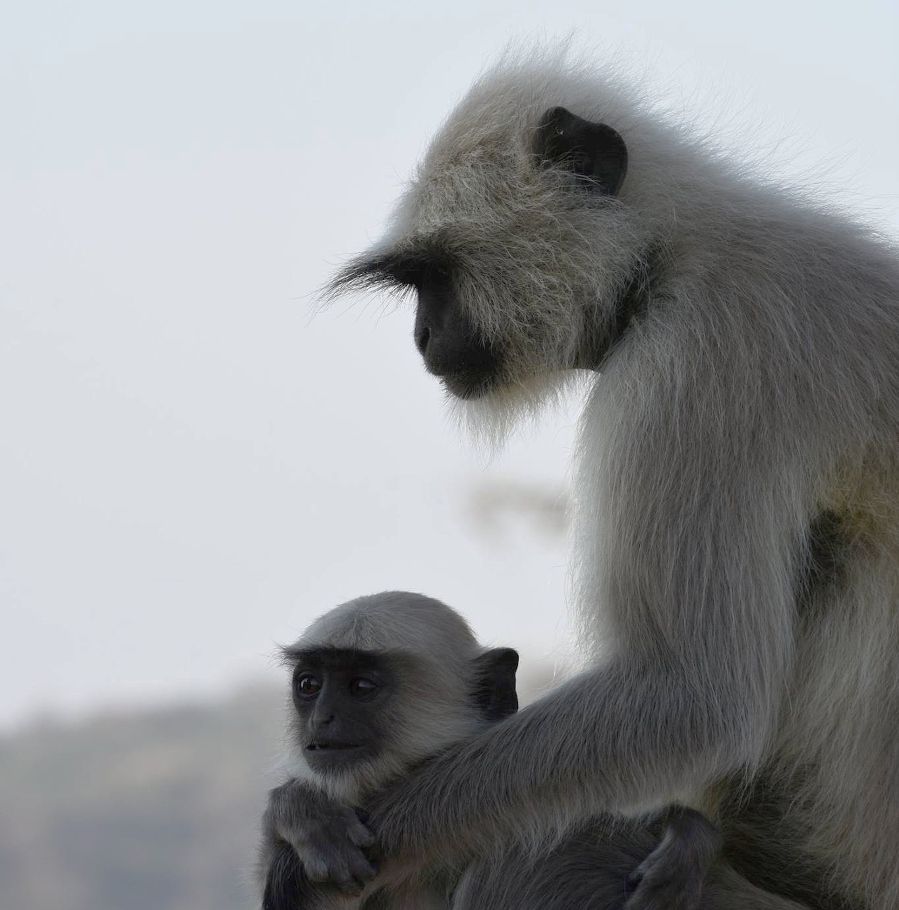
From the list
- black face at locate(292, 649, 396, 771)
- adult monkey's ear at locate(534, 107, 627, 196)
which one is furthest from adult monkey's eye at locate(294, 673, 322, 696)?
adult monkey's ear at locate(534, 107, 627, 196)

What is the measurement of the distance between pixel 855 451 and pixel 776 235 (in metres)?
0.65

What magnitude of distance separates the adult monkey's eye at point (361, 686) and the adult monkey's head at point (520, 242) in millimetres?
924

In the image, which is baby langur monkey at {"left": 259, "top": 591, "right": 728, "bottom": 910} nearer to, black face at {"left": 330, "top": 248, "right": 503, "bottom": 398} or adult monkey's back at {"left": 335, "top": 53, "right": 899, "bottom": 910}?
adult monkey's back at {"left": 335, "top": 53, "right": 899, "bottom": 910}

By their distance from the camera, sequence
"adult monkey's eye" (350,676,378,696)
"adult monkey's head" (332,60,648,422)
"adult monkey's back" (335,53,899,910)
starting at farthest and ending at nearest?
1. "adult monkey's head" (332,60,648,422)
2. "adult monkey's eye" (350,676,378,696)
3. "adult monkey's back" (335,53,899,910)

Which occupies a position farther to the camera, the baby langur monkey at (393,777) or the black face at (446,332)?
the black face at (446,332)

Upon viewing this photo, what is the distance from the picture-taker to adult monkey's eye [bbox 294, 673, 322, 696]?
11.2 ft

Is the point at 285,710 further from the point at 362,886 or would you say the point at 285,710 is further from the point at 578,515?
the point at 578,515

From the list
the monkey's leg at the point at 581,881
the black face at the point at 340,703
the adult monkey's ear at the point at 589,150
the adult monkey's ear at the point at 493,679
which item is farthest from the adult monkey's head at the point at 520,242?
the monkey's leg at the point at 581,881

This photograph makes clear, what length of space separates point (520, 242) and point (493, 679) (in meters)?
1.24

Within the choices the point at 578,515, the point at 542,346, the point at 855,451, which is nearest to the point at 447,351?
the point at 542,346

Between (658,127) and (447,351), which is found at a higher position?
(658,127)

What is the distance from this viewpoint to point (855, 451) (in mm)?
3127

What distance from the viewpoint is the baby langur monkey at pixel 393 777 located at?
3.05m

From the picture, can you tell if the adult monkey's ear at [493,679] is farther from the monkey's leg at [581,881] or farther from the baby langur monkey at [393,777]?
the monkey's leg at [581,881]
